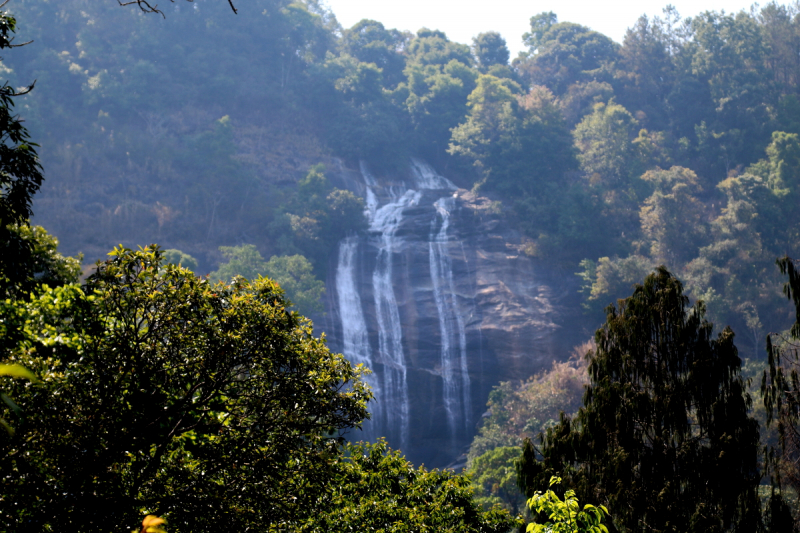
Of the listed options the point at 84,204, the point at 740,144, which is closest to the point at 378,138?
the point at 84,204

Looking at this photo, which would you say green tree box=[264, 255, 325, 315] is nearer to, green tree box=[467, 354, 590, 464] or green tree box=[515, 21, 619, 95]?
green tree box=[467, 354, 590, 464]

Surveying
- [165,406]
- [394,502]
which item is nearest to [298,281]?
[394,502]

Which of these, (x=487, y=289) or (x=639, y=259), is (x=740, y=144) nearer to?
(x=639, y=259)

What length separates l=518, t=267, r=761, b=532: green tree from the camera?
9.70 metres

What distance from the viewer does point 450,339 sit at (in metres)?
40.2

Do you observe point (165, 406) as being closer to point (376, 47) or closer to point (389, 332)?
point (389, 332)

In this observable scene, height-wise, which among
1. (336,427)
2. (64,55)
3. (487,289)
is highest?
(64,55)

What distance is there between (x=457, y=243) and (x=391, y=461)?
121 feet

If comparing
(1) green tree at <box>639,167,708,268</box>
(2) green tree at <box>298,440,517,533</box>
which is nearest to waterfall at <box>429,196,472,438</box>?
(1) green tree at <box>639,167,708,268</box>

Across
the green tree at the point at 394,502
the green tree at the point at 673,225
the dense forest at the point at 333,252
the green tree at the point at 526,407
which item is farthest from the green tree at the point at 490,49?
the green tree at the point at 394,502

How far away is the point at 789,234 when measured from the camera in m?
45.0

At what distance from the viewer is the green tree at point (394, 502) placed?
26.8 feet

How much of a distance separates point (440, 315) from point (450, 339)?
1.97m

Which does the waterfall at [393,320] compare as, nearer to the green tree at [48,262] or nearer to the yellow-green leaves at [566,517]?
the green tree at [48,262]
